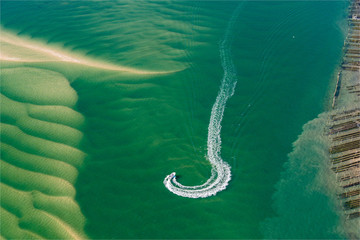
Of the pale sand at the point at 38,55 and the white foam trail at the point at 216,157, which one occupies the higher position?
the pale sand at the point at 38,55

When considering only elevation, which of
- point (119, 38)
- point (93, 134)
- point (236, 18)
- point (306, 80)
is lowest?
point (93, 134)

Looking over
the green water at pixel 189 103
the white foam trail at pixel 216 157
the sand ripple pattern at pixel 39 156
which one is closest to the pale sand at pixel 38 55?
the green water at pixel 189 103

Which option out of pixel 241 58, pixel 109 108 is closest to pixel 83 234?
pixel 109 108

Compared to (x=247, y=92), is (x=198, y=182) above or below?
below

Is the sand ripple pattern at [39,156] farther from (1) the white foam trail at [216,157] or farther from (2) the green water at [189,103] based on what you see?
(1) the white foam trail at [216,157]

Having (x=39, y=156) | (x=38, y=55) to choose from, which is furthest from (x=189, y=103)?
(x=38, y=55)

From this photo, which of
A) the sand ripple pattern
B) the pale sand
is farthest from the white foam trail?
the sand ripple pattern

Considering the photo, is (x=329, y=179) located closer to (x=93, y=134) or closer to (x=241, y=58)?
(x=241, y=58)
